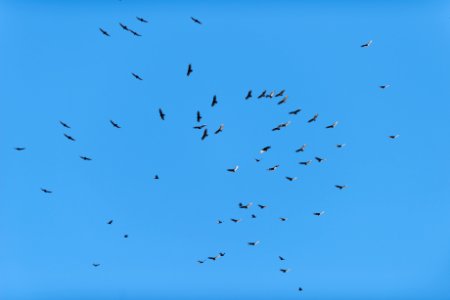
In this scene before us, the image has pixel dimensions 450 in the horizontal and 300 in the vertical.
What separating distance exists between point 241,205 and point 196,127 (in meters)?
8.48

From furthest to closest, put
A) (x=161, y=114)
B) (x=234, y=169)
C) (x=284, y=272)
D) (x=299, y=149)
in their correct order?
(x=284, y=272), (x=299, y=149), (x=234, y=169), (x=161, y=114)

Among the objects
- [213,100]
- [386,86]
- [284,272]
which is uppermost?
[386,86]

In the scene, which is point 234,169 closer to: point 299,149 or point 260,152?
point 260,152

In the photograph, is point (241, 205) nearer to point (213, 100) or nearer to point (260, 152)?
point (260, 152)

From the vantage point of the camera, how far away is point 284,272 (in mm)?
43406

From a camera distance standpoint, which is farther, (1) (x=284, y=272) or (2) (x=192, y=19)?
(1) (x=284, y=272)

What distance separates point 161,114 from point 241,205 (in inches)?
419

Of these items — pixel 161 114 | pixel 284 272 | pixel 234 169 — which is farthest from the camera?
pixel 284 272

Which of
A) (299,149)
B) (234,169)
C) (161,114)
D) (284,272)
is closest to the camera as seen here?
(161,114)

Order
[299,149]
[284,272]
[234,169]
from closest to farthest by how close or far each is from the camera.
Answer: [234,169] < [299,149] < [284,272]

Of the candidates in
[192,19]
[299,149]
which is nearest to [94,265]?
[299,149]

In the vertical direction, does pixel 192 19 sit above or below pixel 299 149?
above

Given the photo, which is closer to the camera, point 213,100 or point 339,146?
point 213,100

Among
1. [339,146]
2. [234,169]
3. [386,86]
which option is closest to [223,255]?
[234,169]
